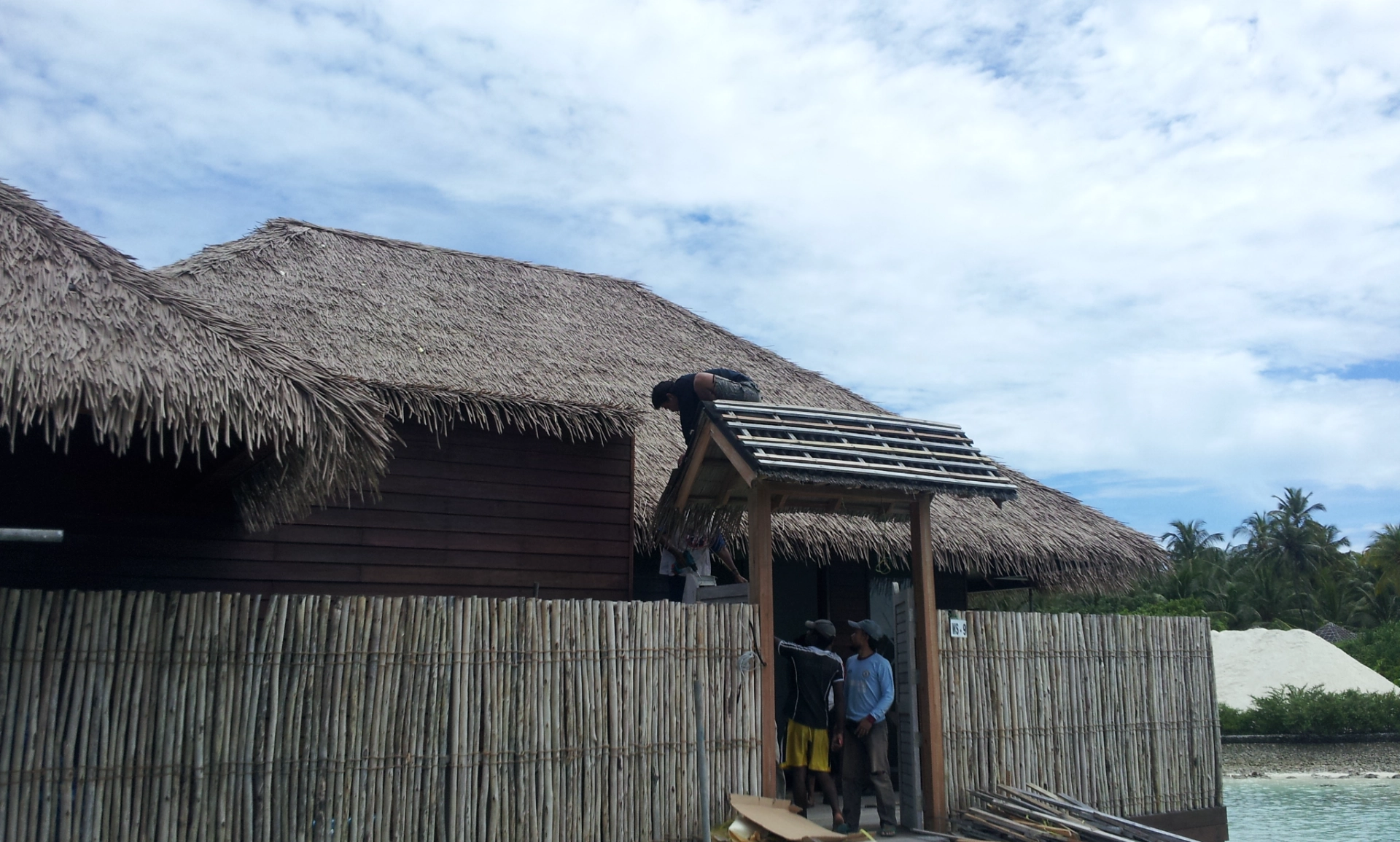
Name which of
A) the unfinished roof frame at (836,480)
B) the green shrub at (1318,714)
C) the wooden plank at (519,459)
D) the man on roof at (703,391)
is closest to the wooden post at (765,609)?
the unfinished roof frame at (836,480)

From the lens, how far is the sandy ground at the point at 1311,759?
84.3ft

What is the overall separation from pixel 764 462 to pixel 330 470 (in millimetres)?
2393

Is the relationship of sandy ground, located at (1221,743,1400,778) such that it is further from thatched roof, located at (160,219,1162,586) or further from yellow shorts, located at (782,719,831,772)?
yellow shorts, located at (782,719,831,772)

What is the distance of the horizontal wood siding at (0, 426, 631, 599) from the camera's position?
708 centimetres

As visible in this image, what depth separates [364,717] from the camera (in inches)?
227

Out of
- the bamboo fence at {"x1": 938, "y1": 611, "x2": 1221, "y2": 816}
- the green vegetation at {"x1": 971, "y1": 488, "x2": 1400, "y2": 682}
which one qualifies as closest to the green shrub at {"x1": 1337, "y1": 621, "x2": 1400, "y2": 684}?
the green vegetation at {"x1": 971, "y1": 488, "x2": 1400, "y2": 682}

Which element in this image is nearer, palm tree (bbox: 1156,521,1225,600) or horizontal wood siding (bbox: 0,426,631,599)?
horizontal wood siding (bbox: 0,426,631,599)

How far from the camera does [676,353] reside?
12.3m

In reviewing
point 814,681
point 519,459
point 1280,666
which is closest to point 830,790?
point 814,681

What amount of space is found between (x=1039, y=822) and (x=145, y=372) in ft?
18.6

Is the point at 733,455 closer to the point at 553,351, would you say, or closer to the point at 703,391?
the point at 703,391

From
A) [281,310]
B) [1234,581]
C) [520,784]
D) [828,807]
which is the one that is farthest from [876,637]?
[1234,581]

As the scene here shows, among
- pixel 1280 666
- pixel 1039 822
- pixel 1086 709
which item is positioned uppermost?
pixel 1086 709

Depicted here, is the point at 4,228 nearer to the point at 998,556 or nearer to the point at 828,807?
the point at 828,807
